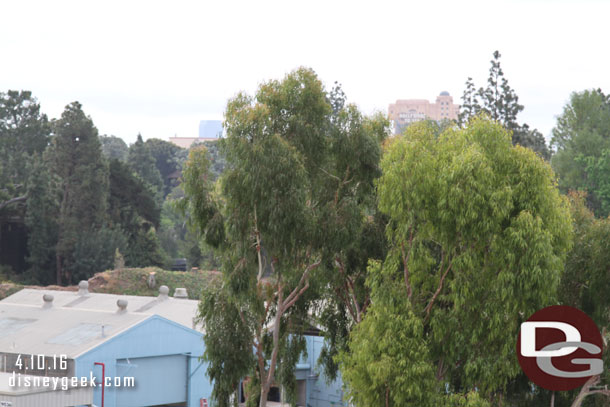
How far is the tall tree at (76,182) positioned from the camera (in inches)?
2339

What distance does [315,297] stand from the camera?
66.6 ft

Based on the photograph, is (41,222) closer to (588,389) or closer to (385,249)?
(385,249)

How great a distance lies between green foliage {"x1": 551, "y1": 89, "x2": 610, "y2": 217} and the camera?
181ft

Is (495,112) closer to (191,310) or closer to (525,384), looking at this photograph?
(191,310)

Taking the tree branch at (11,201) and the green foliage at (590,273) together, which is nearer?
the green foliage at (590,273)

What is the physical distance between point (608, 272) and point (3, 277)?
51.7 m

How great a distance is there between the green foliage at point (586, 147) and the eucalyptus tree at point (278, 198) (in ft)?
126

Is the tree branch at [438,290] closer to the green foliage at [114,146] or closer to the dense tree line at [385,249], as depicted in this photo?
the dense tree line at [385,249]

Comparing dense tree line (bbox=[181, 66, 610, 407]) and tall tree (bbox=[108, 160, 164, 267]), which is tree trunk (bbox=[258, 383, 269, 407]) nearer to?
dense tree line (bbox=[181, 66, 610, 407])

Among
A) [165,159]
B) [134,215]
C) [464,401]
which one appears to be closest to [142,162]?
[134,215]

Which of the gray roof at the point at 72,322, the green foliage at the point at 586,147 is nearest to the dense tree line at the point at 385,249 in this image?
the gray roof at the point at 72,322

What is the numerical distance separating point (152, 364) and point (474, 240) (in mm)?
16271

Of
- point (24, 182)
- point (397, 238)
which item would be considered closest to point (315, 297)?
point (397, 238)

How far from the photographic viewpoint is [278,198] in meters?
17.0
